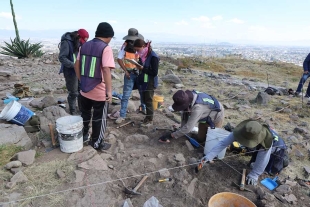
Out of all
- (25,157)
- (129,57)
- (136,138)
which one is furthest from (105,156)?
(129,57)

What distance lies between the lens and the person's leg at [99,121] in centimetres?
285

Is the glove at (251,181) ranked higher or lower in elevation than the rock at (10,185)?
lower

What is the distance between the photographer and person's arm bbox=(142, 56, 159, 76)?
3554 mm

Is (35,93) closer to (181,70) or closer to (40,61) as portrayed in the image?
(40,61)

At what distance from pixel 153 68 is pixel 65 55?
1360 millimetres

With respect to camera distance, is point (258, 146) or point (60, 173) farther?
point (258, 146)

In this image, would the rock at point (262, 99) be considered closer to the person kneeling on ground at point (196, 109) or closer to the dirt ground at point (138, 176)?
the dirt ground at point (138, 176)

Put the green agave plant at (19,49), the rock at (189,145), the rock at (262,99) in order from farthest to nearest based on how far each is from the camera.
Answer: the green agave plant at (19,49) < the rock at (262,99) < the rock at (189,145)

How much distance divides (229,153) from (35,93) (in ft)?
15.5

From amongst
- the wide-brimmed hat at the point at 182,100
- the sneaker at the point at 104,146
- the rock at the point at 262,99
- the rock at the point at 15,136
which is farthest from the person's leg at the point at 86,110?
the rock at the point at 262,99

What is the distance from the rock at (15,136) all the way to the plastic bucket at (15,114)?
0.56 ft

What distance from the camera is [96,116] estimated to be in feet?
9.48

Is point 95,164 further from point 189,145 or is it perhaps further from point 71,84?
point 71,84

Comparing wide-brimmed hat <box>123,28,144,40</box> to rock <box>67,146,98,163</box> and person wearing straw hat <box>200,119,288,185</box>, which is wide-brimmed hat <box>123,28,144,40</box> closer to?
rock <box>67,146,98,163</box>
